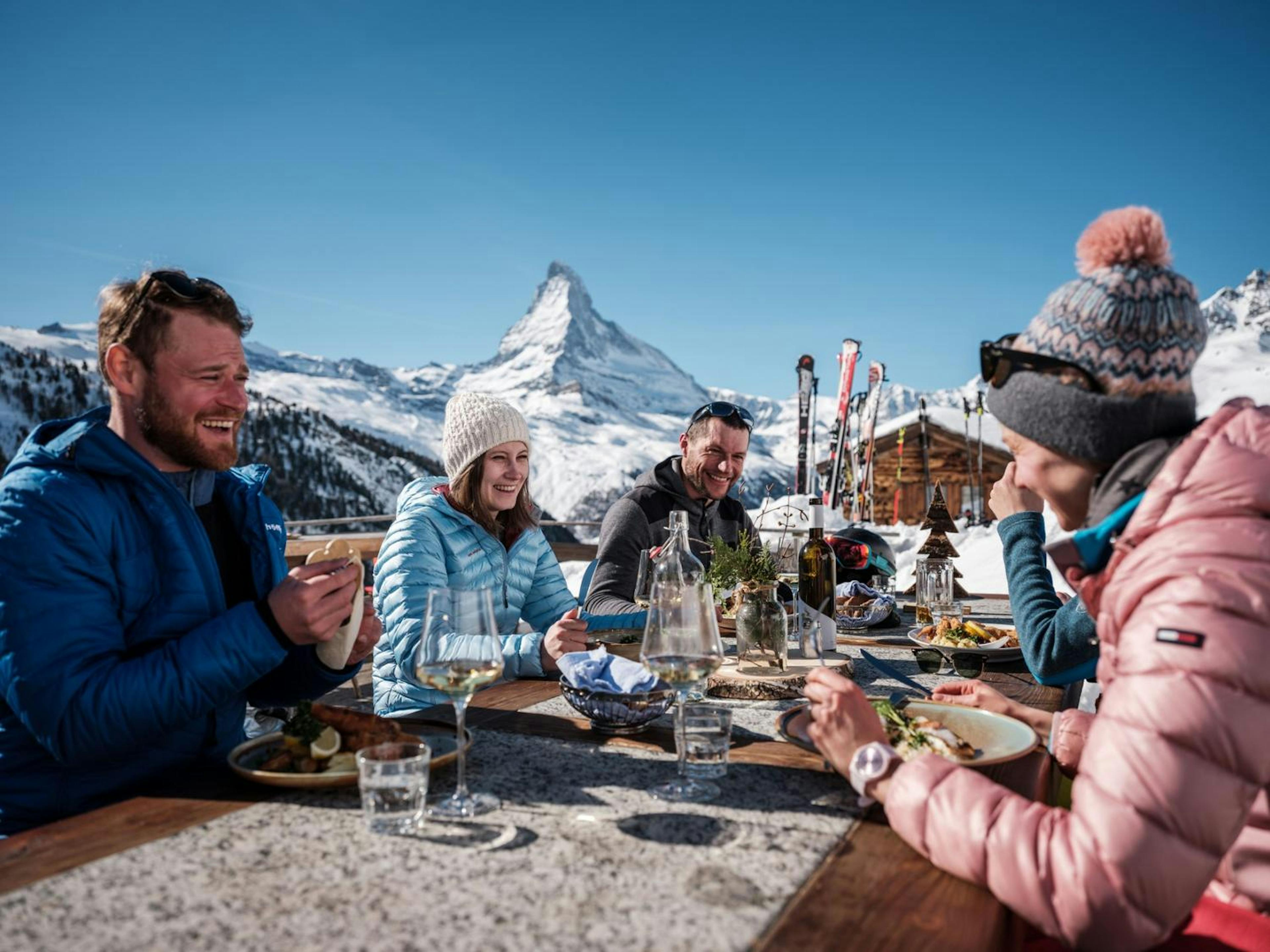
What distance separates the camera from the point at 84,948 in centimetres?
102

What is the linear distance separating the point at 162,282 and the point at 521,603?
1757mm

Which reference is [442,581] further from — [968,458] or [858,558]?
[968,458]

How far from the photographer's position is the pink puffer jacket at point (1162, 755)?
3.65 feet

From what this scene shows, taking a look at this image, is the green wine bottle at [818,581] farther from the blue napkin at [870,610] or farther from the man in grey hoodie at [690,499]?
the man in grey hoodie at [690,499]

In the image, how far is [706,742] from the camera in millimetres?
1647

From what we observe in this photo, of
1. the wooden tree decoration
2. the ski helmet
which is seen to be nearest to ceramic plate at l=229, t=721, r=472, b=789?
the wooden tree decoration

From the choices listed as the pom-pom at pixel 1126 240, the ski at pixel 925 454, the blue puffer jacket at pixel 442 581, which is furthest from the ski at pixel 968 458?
the pom-pom at pixel 1126 240

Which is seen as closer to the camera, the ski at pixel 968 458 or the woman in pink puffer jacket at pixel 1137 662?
the woman in pink puffer jacket at pixel 1137 662

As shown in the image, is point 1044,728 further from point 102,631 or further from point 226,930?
point 102,631

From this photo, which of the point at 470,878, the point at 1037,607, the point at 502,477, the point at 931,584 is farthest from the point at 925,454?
the point at 470,878

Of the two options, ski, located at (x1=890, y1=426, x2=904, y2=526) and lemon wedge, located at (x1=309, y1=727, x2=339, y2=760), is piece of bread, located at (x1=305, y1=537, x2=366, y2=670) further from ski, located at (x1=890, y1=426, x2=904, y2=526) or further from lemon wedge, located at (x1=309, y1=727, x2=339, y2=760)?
ski, located at (x1=890, y1=426, x2=904, y2=526)

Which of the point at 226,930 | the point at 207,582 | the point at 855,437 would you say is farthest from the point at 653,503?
the point at 855,437

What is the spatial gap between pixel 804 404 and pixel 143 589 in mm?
17858

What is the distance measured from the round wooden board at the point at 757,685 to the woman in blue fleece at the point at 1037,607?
63cm
